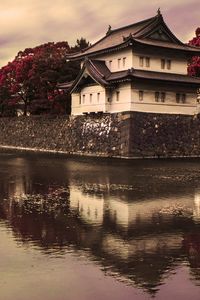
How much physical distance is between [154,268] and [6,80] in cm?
5246

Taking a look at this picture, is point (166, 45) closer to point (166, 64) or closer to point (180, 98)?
point (166, 64)

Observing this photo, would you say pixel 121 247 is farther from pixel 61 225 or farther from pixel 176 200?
pixel 176 200

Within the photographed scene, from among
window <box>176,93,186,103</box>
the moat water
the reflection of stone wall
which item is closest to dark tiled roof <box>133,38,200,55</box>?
window <box>176,93,186,103</box>

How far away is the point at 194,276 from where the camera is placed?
727 centimetres

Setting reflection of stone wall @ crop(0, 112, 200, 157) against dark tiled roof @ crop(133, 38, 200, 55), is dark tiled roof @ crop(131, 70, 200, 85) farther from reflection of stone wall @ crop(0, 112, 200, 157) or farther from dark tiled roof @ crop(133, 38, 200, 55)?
reflection of stone wall @ crop(0, 112, 200, 157)

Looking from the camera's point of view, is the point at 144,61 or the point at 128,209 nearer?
the point at 128,209

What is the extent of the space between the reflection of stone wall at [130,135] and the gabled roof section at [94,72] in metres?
3.06

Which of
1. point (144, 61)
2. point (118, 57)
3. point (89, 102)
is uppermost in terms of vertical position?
point (118, 57)

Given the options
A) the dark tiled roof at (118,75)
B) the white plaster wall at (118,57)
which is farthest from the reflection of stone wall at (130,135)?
the white plaster wall at (118,57)

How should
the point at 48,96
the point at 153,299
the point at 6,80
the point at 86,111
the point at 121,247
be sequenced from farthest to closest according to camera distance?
the point at 6,80 < the point at 48,96 < the point at 86,111 < the point at 121,247 < the point at 153,299

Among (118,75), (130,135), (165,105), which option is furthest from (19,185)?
(165,105)

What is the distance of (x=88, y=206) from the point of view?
1373 centimetres

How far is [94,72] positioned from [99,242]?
32.6 m

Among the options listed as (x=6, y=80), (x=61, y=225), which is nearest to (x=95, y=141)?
(x=6, y=80)
